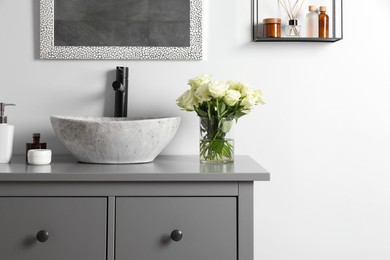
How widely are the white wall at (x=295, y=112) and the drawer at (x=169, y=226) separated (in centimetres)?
54

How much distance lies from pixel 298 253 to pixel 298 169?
1.03 feet

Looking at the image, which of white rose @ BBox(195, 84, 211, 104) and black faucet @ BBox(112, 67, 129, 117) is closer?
white rose @ BBox(195, 84, 211, 104)

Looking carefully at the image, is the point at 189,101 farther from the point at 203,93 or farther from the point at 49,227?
the point at 49,227

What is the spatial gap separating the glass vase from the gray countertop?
3.1 inches

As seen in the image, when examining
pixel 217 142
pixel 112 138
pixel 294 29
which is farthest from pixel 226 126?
pixel 294 29

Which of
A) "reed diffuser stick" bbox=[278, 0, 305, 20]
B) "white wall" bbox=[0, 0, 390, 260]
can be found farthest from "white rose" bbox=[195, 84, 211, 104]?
"reed diffuser stick" bbox=[278, 0, 305, 20]

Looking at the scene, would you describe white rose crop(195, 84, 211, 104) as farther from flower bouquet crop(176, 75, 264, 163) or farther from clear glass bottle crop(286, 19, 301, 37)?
clear glass bottle crop(286, 19, 301, 37)

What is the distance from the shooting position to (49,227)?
1579 millimetres

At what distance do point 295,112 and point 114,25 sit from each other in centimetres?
74

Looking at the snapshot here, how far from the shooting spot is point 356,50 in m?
2.12

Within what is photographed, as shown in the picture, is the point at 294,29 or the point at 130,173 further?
the point at 294,29

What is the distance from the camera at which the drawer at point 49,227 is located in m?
1.58

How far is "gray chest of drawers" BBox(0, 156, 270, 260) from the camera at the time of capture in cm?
158

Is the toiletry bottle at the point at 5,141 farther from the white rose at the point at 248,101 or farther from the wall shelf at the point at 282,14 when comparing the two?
the wall shelf at the point at 282,14
